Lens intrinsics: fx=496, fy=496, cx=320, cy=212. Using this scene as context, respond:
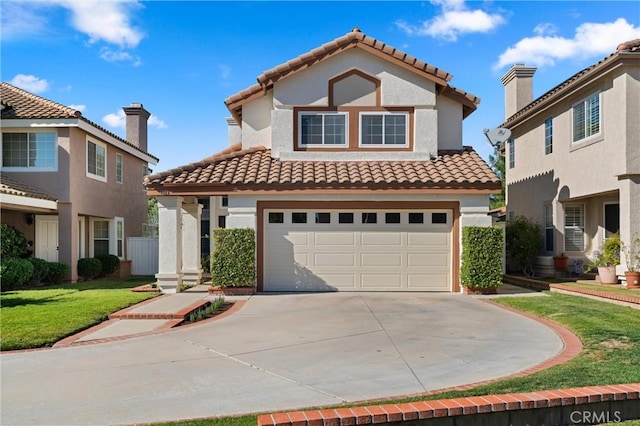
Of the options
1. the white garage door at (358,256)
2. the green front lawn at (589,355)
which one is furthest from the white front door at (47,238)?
the green front lawn at (589,355)

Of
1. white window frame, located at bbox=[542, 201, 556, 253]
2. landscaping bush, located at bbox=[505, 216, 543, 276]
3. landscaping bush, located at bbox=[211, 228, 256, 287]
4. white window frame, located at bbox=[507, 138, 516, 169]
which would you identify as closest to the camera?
landscaping bush, located at bbox=[211, 228, 256, 287]

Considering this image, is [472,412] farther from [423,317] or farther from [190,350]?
[423,317]

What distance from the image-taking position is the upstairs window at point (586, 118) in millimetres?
15758

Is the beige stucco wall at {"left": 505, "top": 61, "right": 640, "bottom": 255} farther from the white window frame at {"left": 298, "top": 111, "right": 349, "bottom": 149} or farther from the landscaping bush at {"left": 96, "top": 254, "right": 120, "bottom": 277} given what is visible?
the landscaping bush at {"left": 96, "top": 254, "right": 120, "bottom": 277}

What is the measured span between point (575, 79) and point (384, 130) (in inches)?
259

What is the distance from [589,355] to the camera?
22.5 feet

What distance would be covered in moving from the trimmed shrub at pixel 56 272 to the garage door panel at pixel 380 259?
10.4 metres

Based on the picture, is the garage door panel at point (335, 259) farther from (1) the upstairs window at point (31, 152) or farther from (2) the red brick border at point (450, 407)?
(1) the upstairs window at point (31, 152)

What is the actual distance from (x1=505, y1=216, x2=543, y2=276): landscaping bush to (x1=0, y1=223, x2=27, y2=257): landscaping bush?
679 inches

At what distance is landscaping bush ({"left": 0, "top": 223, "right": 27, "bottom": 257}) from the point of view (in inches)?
612

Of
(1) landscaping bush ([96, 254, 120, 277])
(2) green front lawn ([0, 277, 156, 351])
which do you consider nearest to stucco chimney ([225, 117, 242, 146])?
(1) landscaping bush ([96, 254, 120, 277])

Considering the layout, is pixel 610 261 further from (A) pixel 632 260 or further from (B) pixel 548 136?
(B) pixel 548 136

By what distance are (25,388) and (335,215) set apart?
32.2ft

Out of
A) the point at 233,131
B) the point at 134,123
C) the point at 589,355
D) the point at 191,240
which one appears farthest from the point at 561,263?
the point at 134,123
